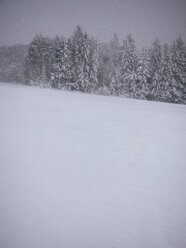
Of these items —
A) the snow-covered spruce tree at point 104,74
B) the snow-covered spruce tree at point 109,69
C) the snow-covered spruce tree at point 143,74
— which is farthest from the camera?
the snow-covered spruce tree at point 109,69

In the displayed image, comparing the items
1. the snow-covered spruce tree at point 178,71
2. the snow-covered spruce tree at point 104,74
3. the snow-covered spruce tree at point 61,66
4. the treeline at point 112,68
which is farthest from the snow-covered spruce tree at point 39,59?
the snow-covered spruce tree at point 178,71

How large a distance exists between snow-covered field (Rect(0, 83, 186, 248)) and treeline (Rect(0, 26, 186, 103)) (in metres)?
28.7

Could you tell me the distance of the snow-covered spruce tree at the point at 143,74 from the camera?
32.5 meters

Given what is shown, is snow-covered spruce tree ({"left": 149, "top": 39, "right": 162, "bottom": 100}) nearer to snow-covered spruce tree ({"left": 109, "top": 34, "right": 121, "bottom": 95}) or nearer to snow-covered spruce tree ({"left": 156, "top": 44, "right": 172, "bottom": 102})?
snow-covered spruce tree ({"left": 156, "top": 44, "right": 172, "bottom": 102})

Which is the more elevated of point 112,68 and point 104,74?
point 112,68

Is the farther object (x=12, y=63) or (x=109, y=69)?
(x=12, y=63)

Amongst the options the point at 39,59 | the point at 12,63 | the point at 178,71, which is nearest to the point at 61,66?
the point at 39,59

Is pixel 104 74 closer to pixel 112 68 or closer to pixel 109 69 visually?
pixel 109 69

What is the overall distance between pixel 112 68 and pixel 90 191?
3835 cm

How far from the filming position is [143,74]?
108 ft

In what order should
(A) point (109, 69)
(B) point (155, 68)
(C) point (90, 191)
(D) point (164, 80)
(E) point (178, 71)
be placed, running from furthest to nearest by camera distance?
(A) point (109, 69), (B) point (155, 68), (D) point (164, 80), (E) point (178, 71), (C) point (90, 191)

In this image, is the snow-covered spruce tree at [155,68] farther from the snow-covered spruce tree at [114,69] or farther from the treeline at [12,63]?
the treeline at [12,63]

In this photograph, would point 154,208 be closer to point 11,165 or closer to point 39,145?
point 11,165

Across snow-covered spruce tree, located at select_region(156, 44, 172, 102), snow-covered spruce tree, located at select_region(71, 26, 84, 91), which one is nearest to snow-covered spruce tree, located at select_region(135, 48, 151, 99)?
snow-covered spruce tree, located at select_region(156, 44, 172, 102)
